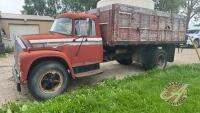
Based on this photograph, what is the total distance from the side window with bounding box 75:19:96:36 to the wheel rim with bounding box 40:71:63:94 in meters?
1.44

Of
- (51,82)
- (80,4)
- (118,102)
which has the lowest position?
(118,102)

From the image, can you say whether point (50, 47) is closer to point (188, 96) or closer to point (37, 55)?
point (37, 55)

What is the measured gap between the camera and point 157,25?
9477 mm

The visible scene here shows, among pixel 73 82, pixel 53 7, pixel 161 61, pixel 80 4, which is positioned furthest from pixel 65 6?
pixel 73 82

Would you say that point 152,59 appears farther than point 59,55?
Yes

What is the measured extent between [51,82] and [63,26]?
5.98ft

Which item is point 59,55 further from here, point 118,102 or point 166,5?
point 166,5

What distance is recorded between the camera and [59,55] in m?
6.37

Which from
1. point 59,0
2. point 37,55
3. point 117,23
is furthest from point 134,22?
point 59,0

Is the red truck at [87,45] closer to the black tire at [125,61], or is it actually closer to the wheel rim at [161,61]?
the wheel rim at [161,61]

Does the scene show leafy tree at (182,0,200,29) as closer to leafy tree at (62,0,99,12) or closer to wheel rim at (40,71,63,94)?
leafy tree at (62,0,99,12)

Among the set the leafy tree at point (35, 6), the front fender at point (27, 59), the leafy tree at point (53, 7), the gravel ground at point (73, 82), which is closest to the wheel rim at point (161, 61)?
the gravel ground at point (73, 82)

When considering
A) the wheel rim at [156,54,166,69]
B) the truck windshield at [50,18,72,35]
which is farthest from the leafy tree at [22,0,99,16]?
the truck windshield at [50,18,72,35]

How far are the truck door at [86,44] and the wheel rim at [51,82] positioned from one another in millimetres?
778
